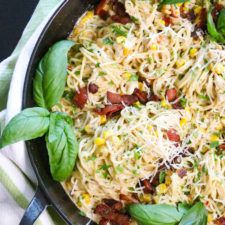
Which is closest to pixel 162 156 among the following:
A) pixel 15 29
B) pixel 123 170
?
pixel 123 170

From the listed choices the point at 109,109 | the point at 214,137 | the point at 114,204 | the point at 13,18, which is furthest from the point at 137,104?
the point at 13,18

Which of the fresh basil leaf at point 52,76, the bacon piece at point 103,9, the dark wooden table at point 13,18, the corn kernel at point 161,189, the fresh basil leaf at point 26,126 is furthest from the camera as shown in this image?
the dark wooden table at point 13,18

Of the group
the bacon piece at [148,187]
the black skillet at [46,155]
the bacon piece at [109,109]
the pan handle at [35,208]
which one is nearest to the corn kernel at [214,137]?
the bacon piece at [148,187]

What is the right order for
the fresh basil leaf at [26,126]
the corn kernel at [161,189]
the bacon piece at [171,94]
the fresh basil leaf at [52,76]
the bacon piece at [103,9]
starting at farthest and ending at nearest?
1. the bacon piece at [103,9]
2. the bacon piece at [171,94]
3. the corn kernel at [161,189]
4. the fresh basil leaf at [52,76]
5. the fresh basil leaf at [26,126]

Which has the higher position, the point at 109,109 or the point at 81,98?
the point at 81,98

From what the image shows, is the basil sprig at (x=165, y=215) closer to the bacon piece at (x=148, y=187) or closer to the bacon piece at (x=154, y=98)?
the bacon piece at (x=148, y=187)

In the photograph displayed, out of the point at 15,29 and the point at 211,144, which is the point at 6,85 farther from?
the point at 211,144

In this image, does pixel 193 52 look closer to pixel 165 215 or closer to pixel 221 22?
pixel 221 22
